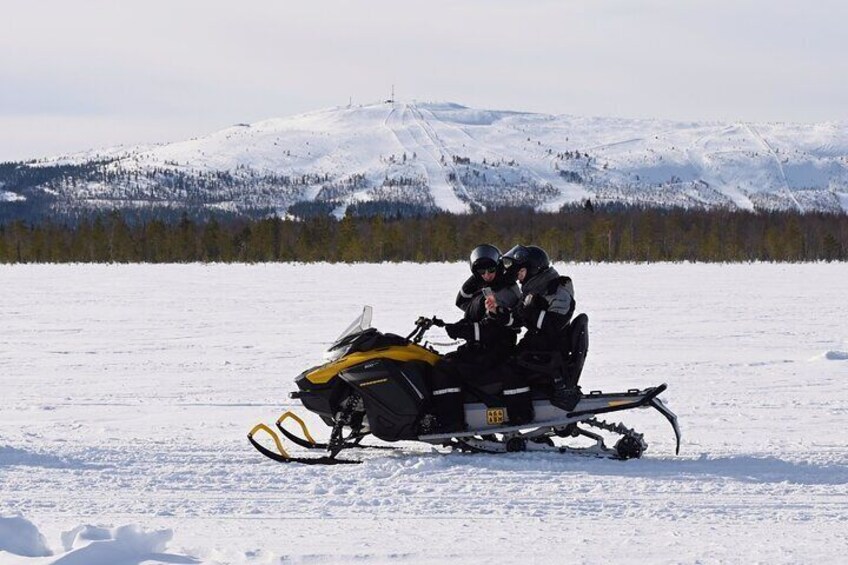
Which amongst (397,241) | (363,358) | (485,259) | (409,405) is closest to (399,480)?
(409,405)

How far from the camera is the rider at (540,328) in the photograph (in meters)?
7.07

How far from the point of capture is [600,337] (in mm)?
17625

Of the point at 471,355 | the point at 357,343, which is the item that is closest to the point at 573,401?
the point at 471,355

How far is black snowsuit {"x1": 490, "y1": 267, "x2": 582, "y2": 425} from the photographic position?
23.2ft

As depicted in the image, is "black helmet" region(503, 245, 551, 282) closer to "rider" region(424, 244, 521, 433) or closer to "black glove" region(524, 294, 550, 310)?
"rider" region(424, 244, 521, 433)

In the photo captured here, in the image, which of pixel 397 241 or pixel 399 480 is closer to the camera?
pixel 399 480

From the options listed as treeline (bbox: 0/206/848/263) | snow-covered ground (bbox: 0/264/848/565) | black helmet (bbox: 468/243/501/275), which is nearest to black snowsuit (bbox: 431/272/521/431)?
black helmet (bbox: 468/243/501/275)

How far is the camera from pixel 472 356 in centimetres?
720

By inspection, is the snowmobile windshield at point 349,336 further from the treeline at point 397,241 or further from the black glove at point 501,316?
the treeline at point 397,241

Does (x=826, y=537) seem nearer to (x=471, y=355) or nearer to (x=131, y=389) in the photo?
(x=471, y=355)

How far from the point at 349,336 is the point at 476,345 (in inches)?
34.7

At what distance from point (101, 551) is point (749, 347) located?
12602 mm

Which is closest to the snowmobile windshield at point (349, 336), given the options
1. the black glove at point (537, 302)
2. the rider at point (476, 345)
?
the rider at point (476, 345)

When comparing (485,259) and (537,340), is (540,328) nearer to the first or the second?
(537,340)
